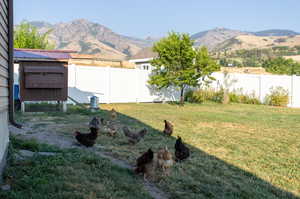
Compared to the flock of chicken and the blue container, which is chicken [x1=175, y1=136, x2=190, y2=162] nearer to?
the flock of chicken

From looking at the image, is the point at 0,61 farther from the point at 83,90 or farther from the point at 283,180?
the point at 83,90

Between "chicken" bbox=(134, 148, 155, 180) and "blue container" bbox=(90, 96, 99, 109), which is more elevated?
"blue container" bbox=(90, 96, 99, 109)

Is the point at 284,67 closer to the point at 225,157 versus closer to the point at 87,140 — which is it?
the point at 225,157

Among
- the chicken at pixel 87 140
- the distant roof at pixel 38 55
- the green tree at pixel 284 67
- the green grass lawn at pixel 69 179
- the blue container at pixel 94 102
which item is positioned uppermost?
the green tree at pixel 284 67

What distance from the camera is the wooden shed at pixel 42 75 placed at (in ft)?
34.0

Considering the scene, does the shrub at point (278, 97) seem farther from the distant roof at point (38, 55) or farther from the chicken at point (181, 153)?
the chicken at point (181, 153)

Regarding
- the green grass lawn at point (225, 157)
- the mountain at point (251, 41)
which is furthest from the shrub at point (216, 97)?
the mountain at point (251, 41)

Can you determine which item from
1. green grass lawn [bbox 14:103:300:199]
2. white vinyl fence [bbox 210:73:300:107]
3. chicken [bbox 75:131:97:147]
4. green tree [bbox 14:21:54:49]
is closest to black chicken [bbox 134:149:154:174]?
green grass lawn [bbox 14:103:300:199]

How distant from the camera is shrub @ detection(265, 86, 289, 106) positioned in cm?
1988

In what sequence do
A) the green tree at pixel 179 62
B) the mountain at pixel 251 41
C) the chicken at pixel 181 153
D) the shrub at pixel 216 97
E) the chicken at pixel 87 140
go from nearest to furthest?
the chicken at pixel 181 153 < the chicken at pixel 87 140 < the green tree at pixel 179 62 < the shrub at pixel 216 97 < the mountain at pixel 251 41

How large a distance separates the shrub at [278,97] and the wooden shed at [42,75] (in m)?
14.8

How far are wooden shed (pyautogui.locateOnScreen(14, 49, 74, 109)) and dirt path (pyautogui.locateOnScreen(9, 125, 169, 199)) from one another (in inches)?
122

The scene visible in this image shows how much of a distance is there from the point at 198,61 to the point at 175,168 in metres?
12.8

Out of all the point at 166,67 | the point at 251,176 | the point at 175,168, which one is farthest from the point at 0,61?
the point at 166,67
